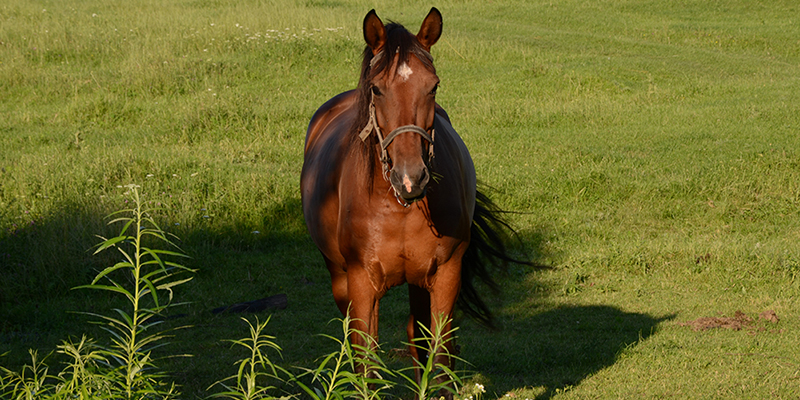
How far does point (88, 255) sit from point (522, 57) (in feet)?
38.2

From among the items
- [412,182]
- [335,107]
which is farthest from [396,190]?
[335,107]

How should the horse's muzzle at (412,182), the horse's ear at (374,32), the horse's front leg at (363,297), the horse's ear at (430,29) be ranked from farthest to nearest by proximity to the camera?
the horse's front leg at (363,297), the horse's ear at (430,29), the horse's ear at (374,32), the horse's muzzle at (412,182)

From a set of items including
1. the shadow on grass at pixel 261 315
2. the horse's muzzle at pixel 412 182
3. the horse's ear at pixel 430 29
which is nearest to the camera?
the horse's muzzle at pixel 412 182

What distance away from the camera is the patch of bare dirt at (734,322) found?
516 centimetres

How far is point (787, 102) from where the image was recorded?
11.8m

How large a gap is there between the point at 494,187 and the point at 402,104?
18.3 ft

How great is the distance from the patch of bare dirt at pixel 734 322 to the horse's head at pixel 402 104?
322 cm

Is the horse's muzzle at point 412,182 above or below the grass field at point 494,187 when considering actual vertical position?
above

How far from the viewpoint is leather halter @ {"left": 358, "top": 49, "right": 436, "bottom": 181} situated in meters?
2.94

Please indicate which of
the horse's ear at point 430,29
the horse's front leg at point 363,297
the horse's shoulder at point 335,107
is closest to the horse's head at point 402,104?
the horse's ear at point 430,29

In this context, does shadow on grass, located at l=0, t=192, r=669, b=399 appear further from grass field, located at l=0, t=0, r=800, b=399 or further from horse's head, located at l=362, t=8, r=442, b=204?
horse's head, located at l=362, t=8, r=442, b=204

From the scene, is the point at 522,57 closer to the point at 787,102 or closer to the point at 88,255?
the point at 787,102

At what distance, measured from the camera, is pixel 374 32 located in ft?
10.7

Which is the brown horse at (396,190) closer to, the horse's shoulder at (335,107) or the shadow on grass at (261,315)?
the shadow on grass at (261,315)
